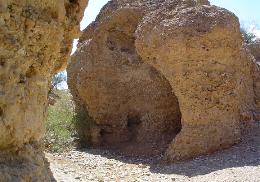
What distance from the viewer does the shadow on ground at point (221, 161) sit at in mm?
8383

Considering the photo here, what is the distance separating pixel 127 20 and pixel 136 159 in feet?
14.4

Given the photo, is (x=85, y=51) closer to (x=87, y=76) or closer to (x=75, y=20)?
(x=87, y=76)

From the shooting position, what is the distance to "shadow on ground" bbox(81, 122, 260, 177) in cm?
838

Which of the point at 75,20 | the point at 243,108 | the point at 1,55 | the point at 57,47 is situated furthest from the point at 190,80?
the point at 1,55

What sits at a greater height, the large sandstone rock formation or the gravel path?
the large sandstone rock formation

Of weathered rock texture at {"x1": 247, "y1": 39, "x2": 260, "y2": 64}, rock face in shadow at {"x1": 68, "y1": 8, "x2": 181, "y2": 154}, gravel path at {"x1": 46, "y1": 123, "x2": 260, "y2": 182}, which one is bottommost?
gravel path at {"x1": 46, "y1": 123, "x2": 260, "y2": 182}

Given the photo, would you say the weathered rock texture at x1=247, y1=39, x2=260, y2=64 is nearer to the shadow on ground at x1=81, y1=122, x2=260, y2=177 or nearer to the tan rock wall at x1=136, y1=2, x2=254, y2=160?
the tan rock wall at x1=136, y1=2, x2=254, y2=160

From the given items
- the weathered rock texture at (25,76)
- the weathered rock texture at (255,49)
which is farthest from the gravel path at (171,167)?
the weathered rock texture at (255,49)

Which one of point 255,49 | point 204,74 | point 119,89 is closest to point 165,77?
point 204,74

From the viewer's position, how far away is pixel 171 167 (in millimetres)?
9141

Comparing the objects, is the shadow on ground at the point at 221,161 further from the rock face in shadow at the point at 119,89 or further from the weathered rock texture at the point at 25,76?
the weathered rock texture at the point at 25,76

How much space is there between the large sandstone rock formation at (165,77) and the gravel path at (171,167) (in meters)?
0.43

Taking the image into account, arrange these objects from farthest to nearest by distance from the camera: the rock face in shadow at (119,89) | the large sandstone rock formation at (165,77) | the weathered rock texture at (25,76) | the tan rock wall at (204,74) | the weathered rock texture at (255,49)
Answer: the weathered rock texture at (255,49)
the rock face in shadow at (119,89)
the large sandstone rock formation at (165,77)
the tan rock wall at (204,74)
the weathered rock texture at (25,76)

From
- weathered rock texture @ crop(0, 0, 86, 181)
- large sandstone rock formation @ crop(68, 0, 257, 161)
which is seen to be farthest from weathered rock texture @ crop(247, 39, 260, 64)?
weathered rock texture @ crop(0, 0, 86, 181)
